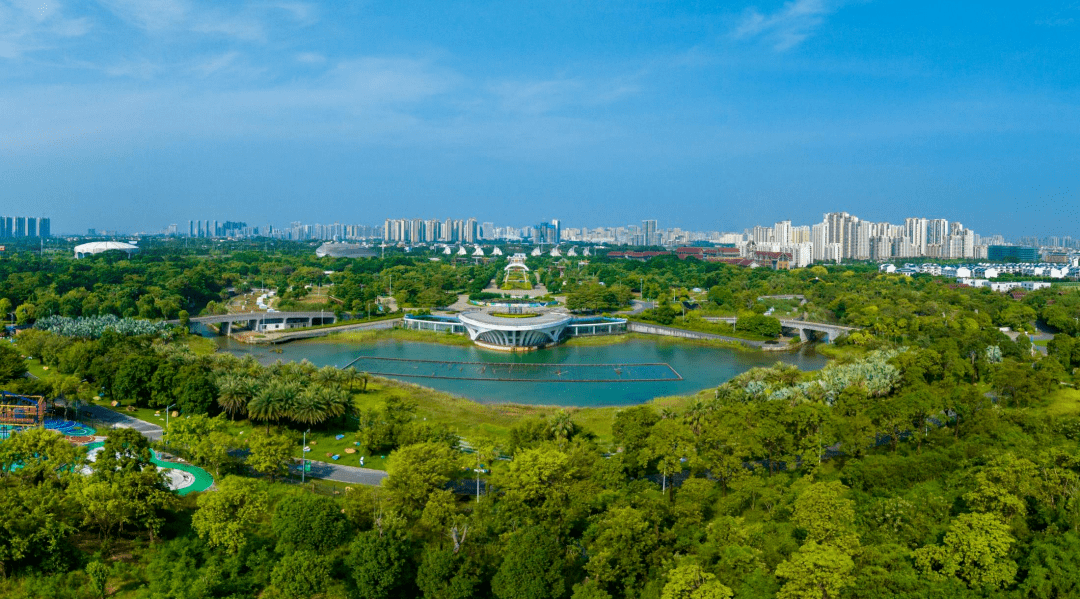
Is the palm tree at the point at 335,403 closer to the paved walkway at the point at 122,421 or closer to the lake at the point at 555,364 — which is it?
the paved walkway at the point at 122,421

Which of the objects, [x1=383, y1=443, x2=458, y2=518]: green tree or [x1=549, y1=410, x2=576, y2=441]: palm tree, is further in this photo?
[x1=549, y1=410, x2=576, y2=441]: palm tree

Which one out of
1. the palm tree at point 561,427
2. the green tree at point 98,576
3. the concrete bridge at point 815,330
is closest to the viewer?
the green tree at point 98,576

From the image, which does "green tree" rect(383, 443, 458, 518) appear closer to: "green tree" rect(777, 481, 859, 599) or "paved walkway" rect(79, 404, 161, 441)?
"green tree" rect(777, 481, 859, 599)

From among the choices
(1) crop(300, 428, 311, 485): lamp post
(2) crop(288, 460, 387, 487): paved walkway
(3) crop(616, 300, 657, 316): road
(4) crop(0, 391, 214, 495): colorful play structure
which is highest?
(3) crop(616, 300, 657, 316): road

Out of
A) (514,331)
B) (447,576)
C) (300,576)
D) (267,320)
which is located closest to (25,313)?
(267,320)

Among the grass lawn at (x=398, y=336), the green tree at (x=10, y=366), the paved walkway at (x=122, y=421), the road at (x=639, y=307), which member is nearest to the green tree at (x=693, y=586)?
the paved walkway at (x=122, y=421)

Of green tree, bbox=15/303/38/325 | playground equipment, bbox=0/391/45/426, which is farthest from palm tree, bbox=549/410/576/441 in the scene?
green tree, bbox=15/303/38/325

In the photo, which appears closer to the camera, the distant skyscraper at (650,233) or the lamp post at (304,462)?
the lamp post at (304,462)

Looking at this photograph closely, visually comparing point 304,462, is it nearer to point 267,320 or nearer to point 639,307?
point 267,320
